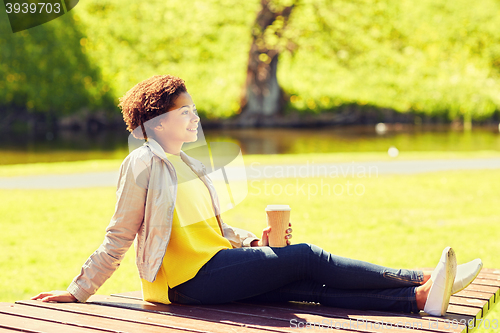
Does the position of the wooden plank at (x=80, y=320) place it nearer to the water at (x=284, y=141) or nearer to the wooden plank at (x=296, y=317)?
the wooden plank at (x=296, y=317)

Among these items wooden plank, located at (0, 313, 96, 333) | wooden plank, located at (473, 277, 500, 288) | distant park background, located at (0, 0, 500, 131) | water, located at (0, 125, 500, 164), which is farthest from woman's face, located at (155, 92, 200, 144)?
distant park background, located at (0, 0, 500, 131)

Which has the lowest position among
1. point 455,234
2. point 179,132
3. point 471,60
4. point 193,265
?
point 455,234

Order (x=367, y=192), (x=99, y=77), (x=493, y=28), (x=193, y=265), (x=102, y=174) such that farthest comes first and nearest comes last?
(x=493, y=28)
(x=99, y=77)
(x=102, y=174)
(x=367, y=192)
(x=193, y=265)

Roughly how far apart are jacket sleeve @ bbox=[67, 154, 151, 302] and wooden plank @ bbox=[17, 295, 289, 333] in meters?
0.15

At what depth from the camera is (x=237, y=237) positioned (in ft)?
10.5

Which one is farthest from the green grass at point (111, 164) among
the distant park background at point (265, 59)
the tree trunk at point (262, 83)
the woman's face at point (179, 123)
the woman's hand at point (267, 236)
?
the tree trunk at point (262, 83)

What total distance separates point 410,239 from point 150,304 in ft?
13.2

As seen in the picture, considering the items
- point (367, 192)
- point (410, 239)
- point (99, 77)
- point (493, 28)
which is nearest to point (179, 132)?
point (410, 239)

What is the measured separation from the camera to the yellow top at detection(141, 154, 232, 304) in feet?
9.43

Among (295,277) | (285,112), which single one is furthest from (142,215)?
(285,112)

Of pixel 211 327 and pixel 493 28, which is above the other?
pixel 493 28

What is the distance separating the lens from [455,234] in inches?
257

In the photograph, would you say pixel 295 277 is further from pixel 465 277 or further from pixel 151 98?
pixel 151 98

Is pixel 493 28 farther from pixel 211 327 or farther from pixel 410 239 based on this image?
pixel 211 327
